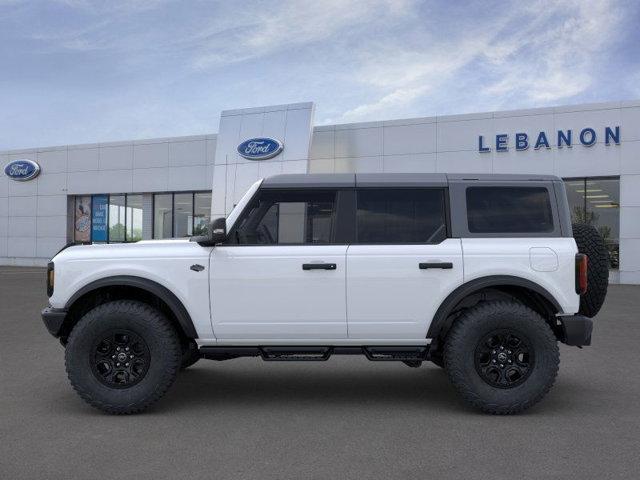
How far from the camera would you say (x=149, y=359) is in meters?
5.16

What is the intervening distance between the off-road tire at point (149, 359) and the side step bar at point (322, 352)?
0.38 meters

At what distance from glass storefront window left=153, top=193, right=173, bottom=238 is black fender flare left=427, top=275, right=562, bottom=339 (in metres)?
26.1

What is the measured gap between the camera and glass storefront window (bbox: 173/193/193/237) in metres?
29.6

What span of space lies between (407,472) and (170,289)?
248 centimetres

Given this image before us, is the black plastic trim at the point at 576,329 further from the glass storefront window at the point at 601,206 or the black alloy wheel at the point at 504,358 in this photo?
the glass storefront window at the point at 601,206

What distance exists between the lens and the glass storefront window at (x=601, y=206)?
2217 centimetres

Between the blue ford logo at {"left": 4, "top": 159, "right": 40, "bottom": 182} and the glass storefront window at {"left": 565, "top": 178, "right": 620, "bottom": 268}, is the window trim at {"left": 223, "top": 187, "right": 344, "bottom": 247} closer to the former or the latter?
the glass storefront window at {"left": 565, "top": 178, "right": 620, "bottom": 268}

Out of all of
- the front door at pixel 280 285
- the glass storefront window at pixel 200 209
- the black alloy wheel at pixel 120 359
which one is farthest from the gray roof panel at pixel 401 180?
the glass storefront window at pixel 200 209

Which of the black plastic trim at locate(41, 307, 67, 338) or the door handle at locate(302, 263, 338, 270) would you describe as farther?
the black plastic trim at locate(41, 307, 67, 338)

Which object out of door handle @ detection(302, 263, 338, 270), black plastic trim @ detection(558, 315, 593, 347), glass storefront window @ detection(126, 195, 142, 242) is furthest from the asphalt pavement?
glass storefront window @ detection(126, 195, 142, 242)

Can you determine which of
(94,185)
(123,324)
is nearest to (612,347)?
(123,324)

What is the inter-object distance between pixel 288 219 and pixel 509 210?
185 cm

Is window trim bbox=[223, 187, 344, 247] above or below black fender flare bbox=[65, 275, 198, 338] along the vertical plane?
above

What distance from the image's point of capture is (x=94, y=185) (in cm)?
3139
